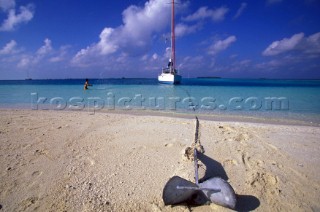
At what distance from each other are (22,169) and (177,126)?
4.26 metres

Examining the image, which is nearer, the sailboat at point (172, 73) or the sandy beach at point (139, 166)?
the sandy beach at point (139, 166)

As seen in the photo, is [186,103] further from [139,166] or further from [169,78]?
[169,78]

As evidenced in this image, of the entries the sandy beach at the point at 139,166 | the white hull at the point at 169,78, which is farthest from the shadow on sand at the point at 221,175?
the white hull at the point at 169,78

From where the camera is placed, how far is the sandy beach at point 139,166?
305 cm

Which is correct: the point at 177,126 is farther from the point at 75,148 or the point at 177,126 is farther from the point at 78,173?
the point at 78,173

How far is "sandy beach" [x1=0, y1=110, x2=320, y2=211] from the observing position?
10.0 ft

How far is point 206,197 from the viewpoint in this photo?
301 centimetres

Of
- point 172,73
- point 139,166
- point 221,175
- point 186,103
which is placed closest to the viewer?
point 221,175

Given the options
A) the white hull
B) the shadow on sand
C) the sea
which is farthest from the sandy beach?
the white hull

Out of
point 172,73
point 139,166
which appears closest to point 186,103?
point 139,166

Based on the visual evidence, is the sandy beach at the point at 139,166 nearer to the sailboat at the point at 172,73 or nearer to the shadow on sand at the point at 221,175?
the shadow on sand at the point at 221,175

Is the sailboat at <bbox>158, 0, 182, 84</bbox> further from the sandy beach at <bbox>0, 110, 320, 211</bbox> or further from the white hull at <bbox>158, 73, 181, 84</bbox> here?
the sandy beach at <bbox>0, 110, 320, 211</bbox>

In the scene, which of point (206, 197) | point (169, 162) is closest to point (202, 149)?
point (169, 162)

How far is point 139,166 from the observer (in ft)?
13.0
